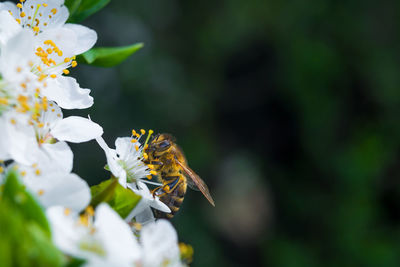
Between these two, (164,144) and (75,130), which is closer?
(75,130)

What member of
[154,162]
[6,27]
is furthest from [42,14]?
[154,162]

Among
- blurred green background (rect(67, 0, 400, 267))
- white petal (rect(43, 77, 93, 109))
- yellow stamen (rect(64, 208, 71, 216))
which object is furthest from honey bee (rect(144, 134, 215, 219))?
blurred green background (rect(67, 0, 400, 267))

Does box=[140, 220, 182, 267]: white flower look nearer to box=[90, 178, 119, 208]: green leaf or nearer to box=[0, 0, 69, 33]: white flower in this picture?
box=[90, 178, 119, 208]: green leaf

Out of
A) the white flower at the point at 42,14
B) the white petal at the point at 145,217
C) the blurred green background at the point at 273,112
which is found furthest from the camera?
the blurred green background at the point at 273,112

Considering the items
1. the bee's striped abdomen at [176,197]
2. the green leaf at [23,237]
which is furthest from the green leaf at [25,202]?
the bee's striped abdomen at [176,197]

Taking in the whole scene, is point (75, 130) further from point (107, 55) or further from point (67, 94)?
point (107, 55)

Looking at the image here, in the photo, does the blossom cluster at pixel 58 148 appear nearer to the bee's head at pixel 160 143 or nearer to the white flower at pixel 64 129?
the white flower at pixel 64 129
